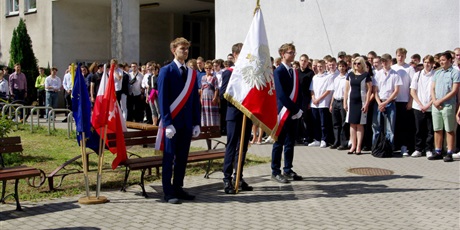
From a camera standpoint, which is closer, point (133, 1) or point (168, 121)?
point (168, 121)

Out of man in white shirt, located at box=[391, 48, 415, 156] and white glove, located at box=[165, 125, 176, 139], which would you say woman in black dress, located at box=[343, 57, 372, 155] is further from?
white glove, located at box=[165, 125, 176, 139]

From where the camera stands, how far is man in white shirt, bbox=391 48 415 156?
12023 millimetres

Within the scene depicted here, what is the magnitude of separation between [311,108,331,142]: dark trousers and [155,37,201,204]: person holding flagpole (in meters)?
6.31

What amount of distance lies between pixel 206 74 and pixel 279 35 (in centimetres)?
407

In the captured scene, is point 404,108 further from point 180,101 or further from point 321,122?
point 180,101

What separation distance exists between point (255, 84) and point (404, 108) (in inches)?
208

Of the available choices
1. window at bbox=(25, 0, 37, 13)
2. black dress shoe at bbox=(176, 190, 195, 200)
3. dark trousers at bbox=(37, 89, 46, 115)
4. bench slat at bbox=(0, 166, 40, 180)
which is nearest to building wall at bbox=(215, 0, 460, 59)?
dark trousers at bbox=(37, 89, 46, 115)

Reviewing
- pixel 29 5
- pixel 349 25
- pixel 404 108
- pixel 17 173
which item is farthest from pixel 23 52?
pixel 17 173

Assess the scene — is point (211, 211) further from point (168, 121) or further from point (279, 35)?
point (279, 35)

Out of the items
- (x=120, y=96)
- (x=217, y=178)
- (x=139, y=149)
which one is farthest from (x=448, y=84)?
(x=120, y=96)

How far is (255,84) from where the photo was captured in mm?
8180

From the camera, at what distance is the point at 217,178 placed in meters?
9.27

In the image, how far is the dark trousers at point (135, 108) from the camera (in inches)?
713

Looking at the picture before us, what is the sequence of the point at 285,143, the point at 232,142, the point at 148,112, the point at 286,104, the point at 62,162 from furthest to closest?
the point at 148,112
the point at 62,162
the point at 285,143
the point at 286,104
the point at 232,142
